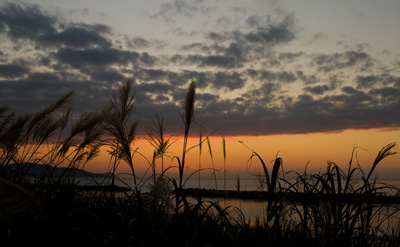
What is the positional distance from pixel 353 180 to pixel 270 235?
73.4 inches

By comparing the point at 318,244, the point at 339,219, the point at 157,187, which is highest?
the point at 157,187

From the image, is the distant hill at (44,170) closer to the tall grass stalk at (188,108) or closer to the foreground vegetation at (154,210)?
the foreground vegetation at (154,210)

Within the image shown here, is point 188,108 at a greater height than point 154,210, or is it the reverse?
point 188,108

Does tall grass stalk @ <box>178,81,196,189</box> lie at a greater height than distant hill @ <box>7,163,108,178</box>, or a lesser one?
greater

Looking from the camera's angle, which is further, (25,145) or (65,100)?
(25,145)

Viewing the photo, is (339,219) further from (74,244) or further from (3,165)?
(3,165)

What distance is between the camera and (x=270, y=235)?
3422 mm

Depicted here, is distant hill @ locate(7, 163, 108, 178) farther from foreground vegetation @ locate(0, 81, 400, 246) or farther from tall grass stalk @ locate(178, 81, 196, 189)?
tall grass stalk @ locate(178, 81, 196, 189)

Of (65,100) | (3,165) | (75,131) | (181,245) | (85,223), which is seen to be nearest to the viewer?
(181,245)

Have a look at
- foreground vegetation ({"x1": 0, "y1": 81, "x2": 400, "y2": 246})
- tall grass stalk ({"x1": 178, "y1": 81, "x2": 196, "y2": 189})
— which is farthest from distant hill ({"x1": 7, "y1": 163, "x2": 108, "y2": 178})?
tall grass stalk ({"x1": 178, "y1": 81, "x2": 196, "y2": 189})

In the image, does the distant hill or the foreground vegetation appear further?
the distant hill

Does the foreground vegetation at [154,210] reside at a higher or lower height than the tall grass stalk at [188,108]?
lower

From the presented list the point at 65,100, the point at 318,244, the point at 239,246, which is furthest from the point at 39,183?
the point at 318,244

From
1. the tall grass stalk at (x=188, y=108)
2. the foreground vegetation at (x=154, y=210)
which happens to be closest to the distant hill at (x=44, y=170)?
the foreground vegetation at (x=154, y=210)
